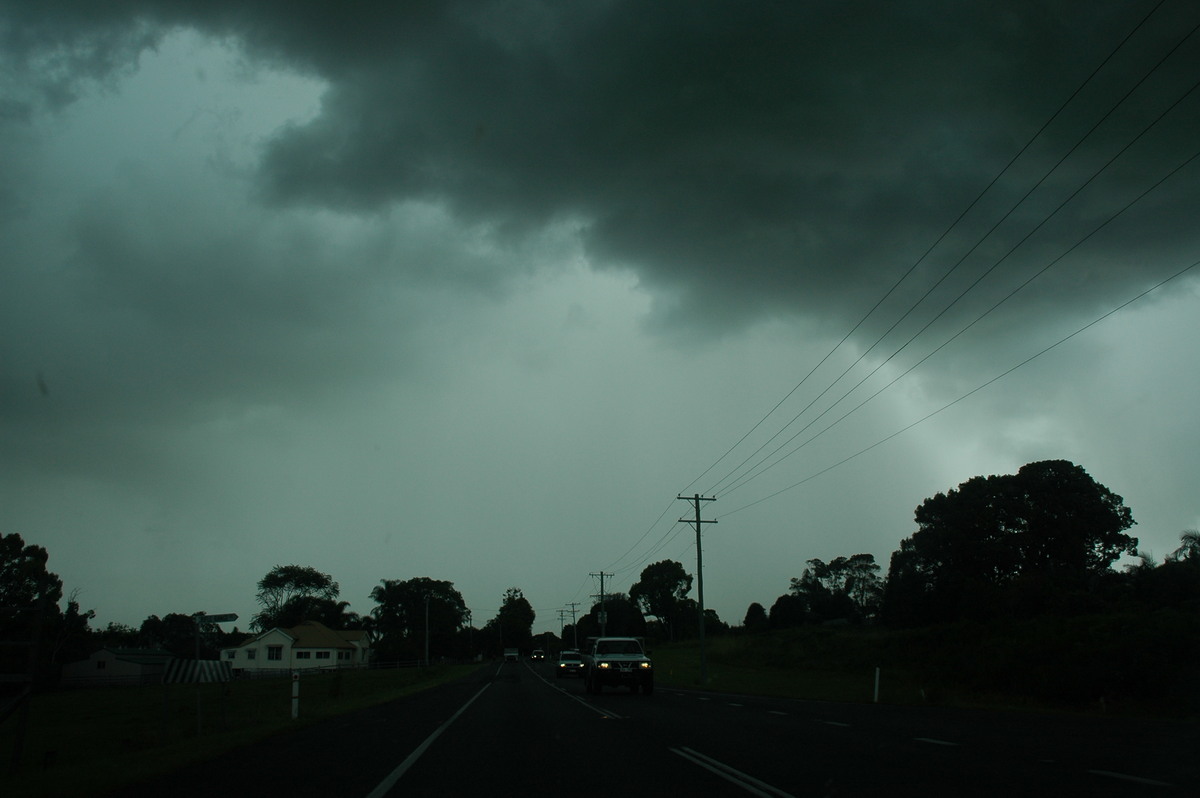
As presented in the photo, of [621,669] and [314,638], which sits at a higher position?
[621,669]

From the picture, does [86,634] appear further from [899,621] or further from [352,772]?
[352,772]

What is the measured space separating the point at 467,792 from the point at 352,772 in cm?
266

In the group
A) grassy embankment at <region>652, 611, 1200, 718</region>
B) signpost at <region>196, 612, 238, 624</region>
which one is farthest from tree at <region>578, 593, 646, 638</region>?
signpost at <region>196, 612, 238, 624</region>

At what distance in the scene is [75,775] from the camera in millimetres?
11703

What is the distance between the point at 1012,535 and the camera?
76000 mm

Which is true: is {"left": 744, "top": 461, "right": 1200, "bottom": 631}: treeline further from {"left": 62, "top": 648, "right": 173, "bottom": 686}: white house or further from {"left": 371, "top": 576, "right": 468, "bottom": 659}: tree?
{"left": 371, "top": 576, "right": 468, "bottom": 659}: tree

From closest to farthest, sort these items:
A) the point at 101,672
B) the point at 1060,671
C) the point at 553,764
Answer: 1. the point at 553,764
2. the point at 1060,671
3. the point at 101,672

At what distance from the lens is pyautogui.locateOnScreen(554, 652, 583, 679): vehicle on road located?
2362 inches

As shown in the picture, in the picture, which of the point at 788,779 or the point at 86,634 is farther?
the point at 86,634

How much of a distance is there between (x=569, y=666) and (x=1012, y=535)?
42.8 m

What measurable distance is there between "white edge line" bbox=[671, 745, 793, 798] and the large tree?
6625cm

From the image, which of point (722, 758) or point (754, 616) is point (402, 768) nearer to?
point (722, 758)

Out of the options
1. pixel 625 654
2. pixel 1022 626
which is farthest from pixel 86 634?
pixel 1022 626

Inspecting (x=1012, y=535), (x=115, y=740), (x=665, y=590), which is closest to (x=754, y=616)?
(x=665, y=590)
